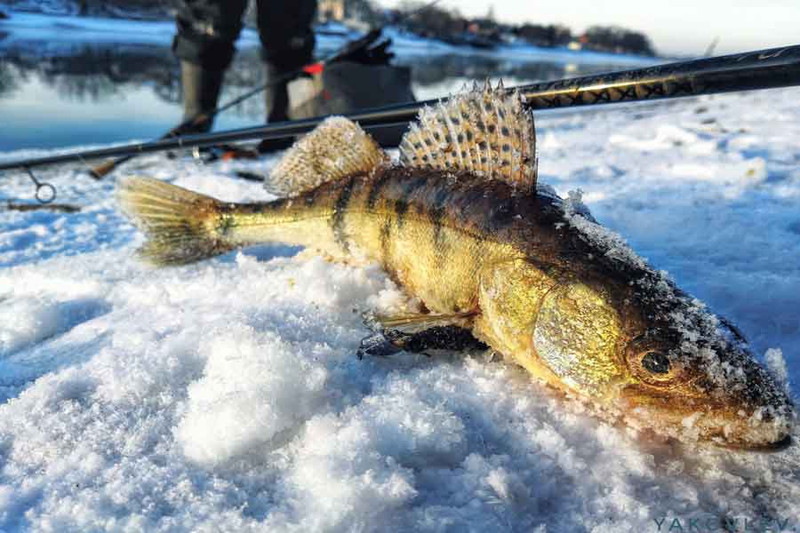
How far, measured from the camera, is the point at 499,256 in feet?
5.42

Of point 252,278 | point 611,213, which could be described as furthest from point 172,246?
point 611,213

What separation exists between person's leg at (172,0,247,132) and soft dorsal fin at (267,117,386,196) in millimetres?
3462

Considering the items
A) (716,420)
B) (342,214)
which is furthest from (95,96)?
(716,420)

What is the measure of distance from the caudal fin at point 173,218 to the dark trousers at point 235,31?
3.55m

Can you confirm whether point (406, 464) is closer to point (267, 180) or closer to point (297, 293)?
point (297, 293)

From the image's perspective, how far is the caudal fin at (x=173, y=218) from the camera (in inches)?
104

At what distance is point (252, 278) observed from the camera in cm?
242

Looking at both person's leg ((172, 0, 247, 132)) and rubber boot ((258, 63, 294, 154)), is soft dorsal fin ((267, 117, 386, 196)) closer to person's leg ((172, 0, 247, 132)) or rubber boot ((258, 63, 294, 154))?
person's leg ((172, 0, 247, 132))

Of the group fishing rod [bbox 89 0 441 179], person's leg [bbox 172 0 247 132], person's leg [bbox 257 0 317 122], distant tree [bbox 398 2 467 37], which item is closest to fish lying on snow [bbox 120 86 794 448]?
fishing rod [bbox 89 0 441 179]

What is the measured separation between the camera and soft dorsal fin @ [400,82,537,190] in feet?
5.74

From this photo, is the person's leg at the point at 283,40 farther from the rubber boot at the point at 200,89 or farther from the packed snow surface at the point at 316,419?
the packed snow surface at the point at 316,419

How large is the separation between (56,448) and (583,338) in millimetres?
1426

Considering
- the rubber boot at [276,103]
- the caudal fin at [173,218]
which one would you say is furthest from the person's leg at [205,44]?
the caudal fin at [173,218]

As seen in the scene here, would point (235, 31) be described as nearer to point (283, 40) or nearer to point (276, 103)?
point (283, 40)
